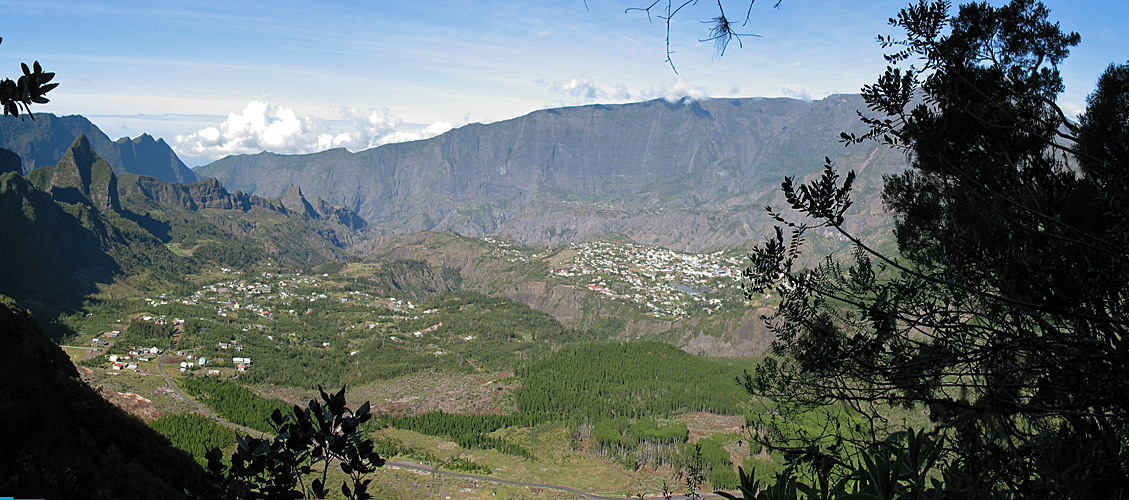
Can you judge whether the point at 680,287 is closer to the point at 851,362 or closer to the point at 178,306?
the point at 178,306

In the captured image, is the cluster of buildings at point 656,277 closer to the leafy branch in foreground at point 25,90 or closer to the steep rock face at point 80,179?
the leafy branch in foreground at point 25,90

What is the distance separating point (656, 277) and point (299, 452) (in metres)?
165

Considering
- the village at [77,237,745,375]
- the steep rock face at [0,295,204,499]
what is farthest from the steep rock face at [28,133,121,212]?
the steep rock face at [0,295,204,499]

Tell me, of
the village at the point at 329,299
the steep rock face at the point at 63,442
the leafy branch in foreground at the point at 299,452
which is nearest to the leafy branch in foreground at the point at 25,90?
the leafy branch in foreground at the point at 299,452

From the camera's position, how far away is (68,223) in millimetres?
134125

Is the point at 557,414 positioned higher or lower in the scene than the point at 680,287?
lower

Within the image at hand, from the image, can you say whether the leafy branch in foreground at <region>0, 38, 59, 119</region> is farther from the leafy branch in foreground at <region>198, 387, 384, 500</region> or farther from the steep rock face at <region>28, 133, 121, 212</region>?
the steep rock face at <region>28, 133, 121, 212</region>

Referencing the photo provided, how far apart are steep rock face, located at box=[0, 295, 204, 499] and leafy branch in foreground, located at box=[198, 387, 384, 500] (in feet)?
14.5

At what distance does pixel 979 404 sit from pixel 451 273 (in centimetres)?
19207

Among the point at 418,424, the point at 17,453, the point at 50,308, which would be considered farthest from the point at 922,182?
the point at 50,308

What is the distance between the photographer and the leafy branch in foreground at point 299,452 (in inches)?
123

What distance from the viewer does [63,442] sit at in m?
14.0

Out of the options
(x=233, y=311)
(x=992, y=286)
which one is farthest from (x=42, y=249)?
(x=992, y=286)

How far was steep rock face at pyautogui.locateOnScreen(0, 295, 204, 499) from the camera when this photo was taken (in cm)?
967
